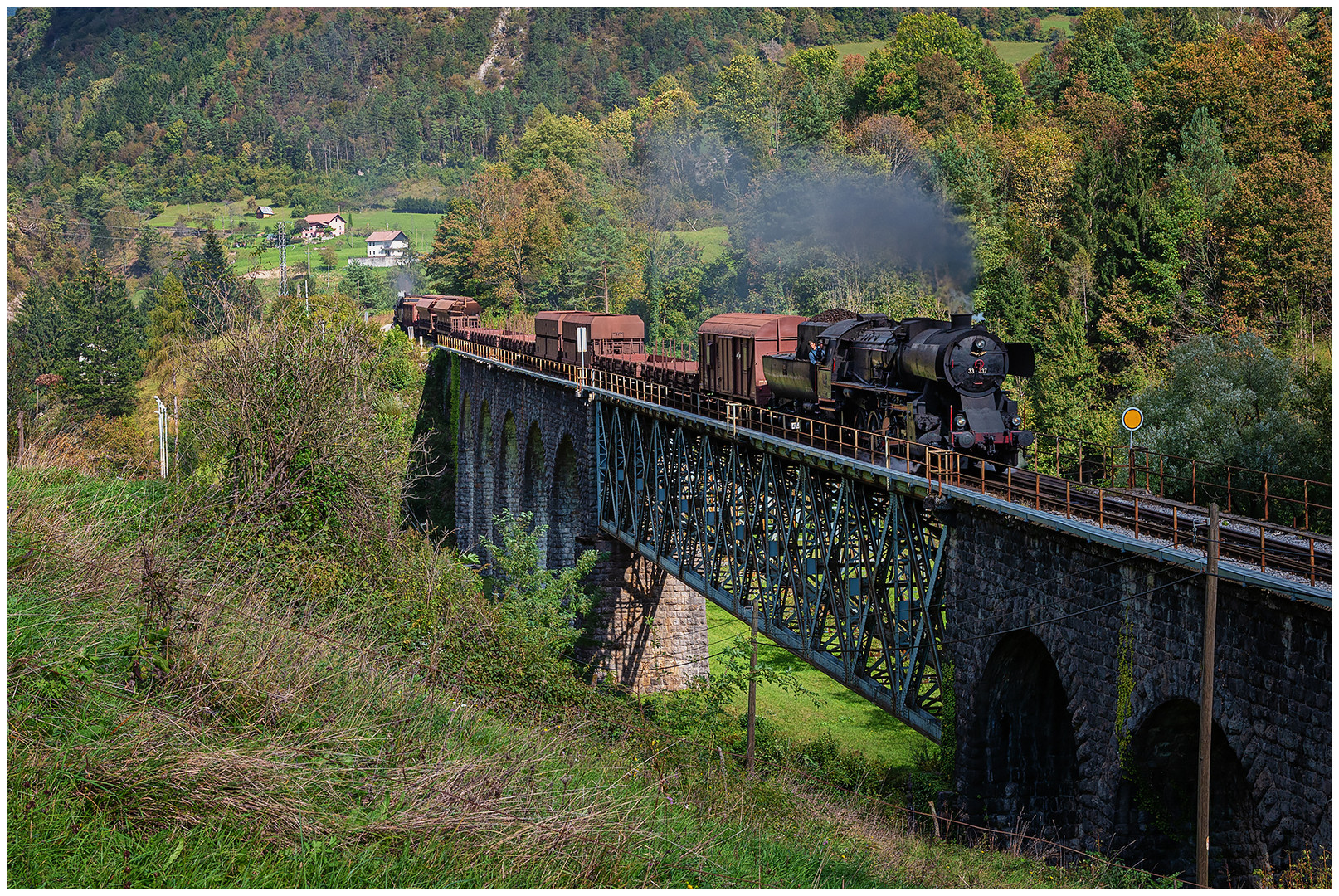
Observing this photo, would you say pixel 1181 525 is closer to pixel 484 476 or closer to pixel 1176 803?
pixel 1176 803

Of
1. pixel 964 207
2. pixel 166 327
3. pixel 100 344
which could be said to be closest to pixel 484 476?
pixel 964 207

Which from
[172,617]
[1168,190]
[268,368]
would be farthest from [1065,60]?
[172,617]

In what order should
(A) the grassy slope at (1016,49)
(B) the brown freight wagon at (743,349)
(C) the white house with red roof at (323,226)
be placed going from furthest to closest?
(C) the white house with red roof at (323,226) < (A) the grassy slope at (1016,49) < (B) the brown freight wagon at (743,349)

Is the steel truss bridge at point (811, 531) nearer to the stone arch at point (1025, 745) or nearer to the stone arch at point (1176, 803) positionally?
the stone arch at point (1025, 745)

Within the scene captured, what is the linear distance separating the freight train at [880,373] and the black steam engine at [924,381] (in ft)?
0.08

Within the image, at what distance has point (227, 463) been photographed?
2561 cm

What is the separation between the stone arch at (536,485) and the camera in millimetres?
51812

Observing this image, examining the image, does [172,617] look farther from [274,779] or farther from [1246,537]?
[1246,537]

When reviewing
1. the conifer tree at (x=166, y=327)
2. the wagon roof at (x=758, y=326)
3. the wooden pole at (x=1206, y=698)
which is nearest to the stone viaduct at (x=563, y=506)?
the wagon roof at (x=758, y=326)

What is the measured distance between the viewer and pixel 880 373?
2603cm

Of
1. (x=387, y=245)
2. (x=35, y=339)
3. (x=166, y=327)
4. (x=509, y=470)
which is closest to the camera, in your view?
(x=509, y=470)

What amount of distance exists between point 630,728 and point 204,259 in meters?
105

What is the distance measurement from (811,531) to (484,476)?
3897 cm

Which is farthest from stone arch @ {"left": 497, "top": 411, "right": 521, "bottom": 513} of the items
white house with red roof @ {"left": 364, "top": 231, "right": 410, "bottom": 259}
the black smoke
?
white house with red roof @ {"left": 364, "top": 231, "right": 410, "bottom": 259}
